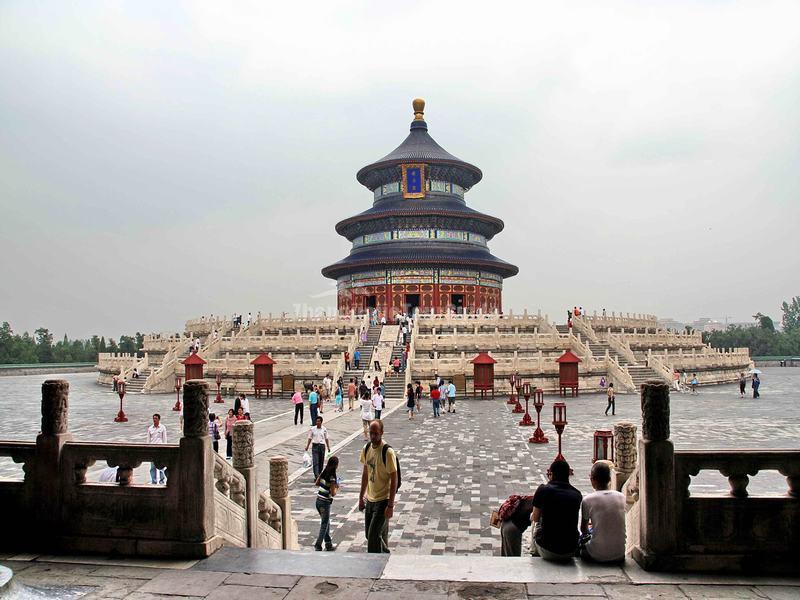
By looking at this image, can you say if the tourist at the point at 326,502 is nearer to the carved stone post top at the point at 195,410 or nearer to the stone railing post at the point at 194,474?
the stone railing post at the point at 194,474

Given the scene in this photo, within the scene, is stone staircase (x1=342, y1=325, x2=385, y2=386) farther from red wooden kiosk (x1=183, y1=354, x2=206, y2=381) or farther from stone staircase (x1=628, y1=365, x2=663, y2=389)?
stone staircase (x1=628, y1=365, x2=663, y2=389)

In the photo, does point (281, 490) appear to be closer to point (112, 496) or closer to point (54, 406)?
point (112, 496)

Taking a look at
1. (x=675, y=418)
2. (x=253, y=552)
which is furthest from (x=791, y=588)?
(x=675, y=418)

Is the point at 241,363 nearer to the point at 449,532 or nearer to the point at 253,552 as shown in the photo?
the point at 449,532

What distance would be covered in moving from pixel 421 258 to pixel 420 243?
275cm

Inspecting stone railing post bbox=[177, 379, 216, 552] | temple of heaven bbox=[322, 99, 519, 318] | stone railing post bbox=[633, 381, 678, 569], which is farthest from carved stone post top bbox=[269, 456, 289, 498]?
temple of heaven bbox=[322, 99, 519, 318]

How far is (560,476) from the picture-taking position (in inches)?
292

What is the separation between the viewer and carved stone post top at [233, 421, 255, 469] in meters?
9.04

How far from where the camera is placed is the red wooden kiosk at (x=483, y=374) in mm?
34188

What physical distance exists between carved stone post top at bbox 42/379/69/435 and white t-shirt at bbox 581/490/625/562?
592 cm

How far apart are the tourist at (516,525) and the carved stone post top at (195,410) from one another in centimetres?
374

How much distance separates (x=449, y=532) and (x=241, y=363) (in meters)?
28.7

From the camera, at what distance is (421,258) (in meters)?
57.4

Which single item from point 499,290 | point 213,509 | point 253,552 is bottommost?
point 253,552
